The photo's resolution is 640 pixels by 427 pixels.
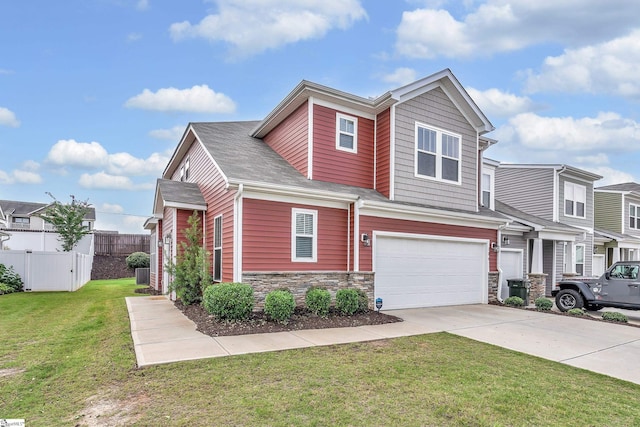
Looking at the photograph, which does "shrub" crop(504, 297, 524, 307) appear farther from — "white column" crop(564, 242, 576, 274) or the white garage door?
"white column" crop(564, 242, 576, 274)

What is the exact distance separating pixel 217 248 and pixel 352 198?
4.12 meters

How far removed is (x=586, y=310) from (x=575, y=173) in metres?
9.60

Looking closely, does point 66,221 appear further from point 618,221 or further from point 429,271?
point 618,221

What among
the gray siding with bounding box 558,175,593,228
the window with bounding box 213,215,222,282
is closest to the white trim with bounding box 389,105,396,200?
the window with bounding box 213,215,222,282

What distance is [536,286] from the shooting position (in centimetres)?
1427

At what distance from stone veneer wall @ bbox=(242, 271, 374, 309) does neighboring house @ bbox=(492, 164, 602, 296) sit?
7.69 m

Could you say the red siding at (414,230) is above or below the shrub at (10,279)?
above

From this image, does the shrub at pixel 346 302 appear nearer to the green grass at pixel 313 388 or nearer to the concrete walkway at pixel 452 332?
the concrete walkway at pixel 452 332

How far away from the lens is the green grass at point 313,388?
12.5 feet

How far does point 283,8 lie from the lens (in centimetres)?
1180

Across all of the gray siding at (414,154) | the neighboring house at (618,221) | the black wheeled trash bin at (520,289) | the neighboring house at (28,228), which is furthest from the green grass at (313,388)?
the neighboring house at (618,221)

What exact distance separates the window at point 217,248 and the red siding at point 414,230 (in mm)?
3959

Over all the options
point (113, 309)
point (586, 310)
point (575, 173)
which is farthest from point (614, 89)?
point (113, 309)

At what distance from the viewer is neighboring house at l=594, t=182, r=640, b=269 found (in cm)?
2239
